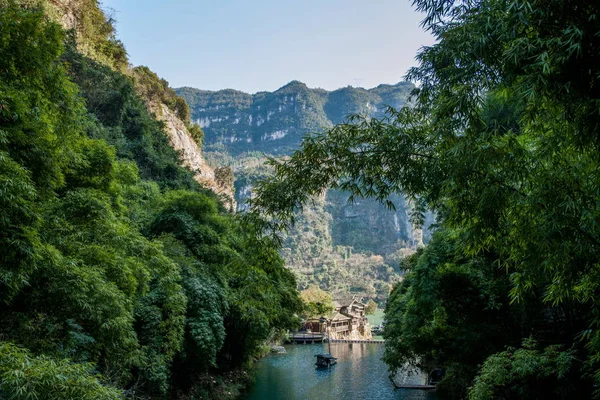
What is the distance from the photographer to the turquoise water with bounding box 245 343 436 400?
1659cm

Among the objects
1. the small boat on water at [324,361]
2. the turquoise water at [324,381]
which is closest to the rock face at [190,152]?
the turquoise water at [324,381]

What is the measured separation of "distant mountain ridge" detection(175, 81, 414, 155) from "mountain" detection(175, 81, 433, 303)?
12.5 inches

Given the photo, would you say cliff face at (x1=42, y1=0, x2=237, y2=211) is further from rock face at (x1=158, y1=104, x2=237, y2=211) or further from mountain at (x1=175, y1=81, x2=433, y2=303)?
mountain at (x1=175, y1=81, x2=433, y2=303)

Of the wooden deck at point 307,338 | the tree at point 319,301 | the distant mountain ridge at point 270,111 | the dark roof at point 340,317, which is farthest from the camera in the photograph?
the distant mountain ridge at point 270,111

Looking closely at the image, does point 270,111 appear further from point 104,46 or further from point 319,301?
point 104,46

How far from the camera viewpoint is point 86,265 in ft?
23.7

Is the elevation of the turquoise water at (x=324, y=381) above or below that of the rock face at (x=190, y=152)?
below

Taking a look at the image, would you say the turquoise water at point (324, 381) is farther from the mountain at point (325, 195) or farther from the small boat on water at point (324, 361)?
the mountain at point (325, 195)

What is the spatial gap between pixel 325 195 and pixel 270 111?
6440 cm

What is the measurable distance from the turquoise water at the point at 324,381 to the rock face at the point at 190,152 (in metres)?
12.1

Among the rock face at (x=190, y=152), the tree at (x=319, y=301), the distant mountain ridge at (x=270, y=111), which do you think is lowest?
the tree at (x=319, y=301)

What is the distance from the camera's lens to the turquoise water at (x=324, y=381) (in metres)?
16.6

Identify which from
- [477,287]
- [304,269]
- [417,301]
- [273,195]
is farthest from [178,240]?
[304,269]

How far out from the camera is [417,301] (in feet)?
43.0
